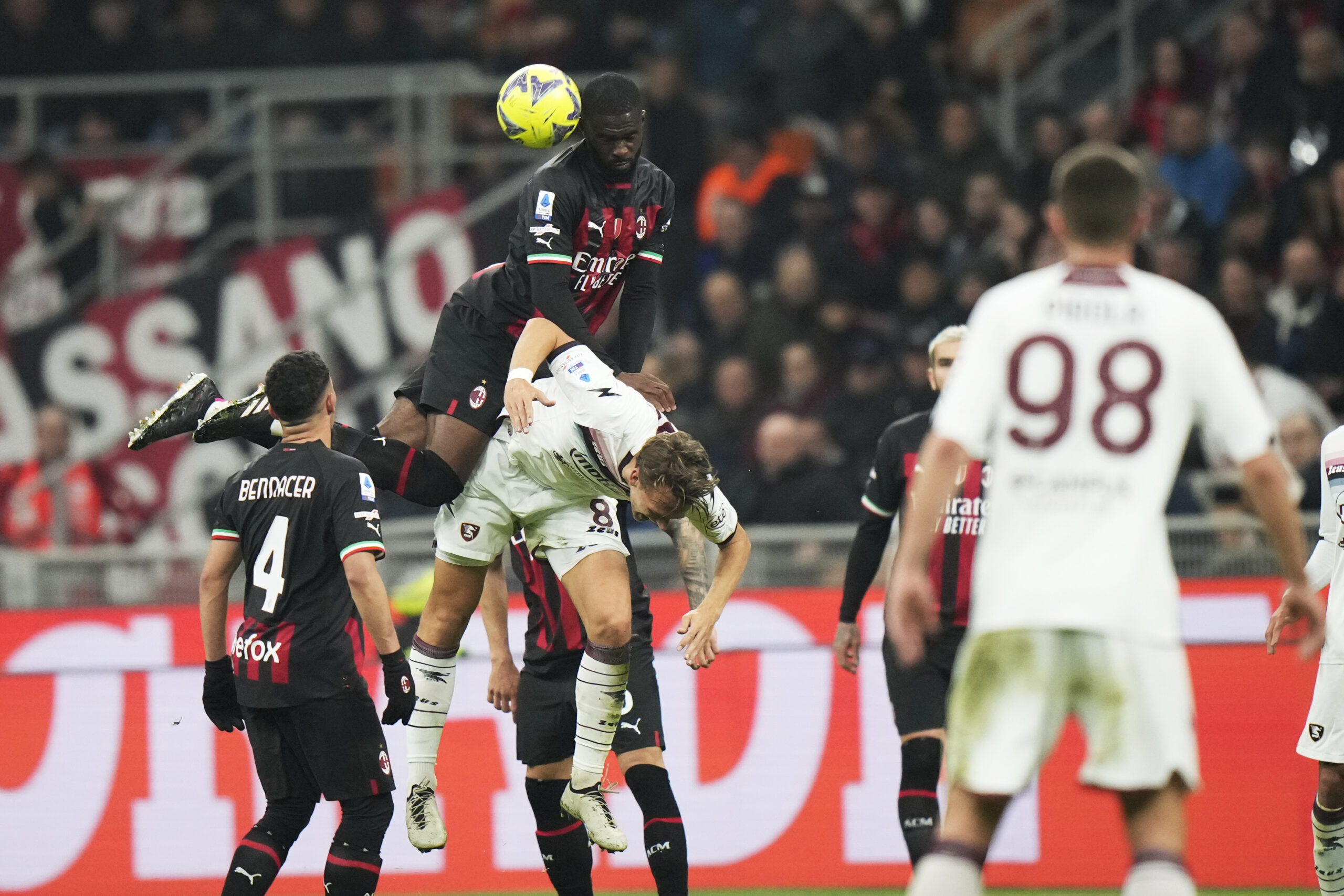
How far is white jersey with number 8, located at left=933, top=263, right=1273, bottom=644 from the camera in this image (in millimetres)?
4004

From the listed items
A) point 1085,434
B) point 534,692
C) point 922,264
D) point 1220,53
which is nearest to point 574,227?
point 534,692

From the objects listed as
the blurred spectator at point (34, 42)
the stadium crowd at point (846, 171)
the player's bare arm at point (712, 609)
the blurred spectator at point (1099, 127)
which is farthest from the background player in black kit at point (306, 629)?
the blurred spectator at point (34, 42)

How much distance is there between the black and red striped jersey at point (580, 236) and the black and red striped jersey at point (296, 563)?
1023 mm

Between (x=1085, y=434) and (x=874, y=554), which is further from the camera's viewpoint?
(x=874, y=554)

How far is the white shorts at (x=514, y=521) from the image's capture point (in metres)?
6.33

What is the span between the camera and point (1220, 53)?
12.7 meters

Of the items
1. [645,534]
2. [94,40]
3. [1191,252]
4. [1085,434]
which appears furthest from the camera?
[94,40]

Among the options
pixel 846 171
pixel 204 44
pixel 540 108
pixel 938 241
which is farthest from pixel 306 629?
pixel 204 44

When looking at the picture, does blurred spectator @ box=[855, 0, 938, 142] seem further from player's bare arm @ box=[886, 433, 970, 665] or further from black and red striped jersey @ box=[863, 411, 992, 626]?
player's bare arm @ box=[886, 433, 970, 665]

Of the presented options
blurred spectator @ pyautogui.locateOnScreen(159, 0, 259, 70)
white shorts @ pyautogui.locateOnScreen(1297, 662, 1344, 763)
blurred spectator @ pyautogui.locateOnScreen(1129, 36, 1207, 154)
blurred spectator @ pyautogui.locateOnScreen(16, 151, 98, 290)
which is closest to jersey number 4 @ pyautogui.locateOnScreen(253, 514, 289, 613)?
white shorts @ pyautogui.locateOnScreen(1297, 662, 1344, 763)

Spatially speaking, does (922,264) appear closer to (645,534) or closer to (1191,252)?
(1191,252)

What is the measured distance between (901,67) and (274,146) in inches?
190

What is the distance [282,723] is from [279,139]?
27.9 ft

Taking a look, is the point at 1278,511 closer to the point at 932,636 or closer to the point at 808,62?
the point at 932,636
